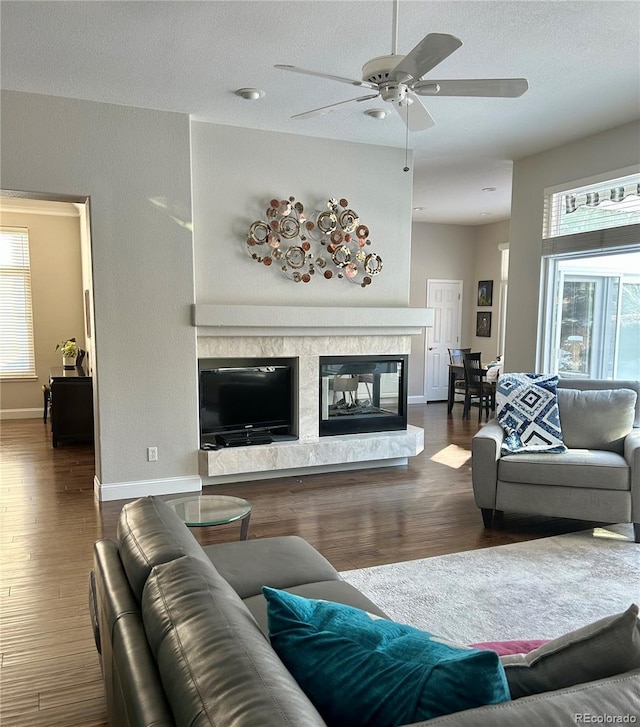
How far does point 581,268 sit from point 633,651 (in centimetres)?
481

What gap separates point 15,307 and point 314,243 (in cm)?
504

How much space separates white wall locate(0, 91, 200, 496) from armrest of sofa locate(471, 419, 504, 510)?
226cm

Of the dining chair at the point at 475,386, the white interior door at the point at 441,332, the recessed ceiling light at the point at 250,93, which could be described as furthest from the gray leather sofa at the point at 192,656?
the white interior door at the point at 441,332

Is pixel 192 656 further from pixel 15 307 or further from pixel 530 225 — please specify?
pixel 15 307

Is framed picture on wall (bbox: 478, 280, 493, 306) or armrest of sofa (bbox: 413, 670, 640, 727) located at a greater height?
framed picture on wall (bbox: 478, 280, 493, 306)

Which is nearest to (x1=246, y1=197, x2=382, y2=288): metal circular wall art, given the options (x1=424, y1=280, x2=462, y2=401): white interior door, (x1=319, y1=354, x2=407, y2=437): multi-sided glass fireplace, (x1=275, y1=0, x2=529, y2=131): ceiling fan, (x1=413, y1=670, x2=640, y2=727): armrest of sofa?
(x1=319, y1=354, x2=407, y2=437): multi-sided glass fireplace

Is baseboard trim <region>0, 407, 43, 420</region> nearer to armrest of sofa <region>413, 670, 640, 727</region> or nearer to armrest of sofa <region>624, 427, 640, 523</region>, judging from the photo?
armrest of sofa <region>624, 427, 640, 523</region>

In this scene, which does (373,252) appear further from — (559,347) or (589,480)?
(589,480)

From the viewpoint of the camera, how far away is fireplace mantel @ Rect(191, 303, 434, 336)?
15.1 feet

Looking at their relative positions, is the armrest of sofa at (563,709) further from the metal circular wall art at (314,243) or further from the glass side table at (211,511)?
the metal circular wall art at (314,243)

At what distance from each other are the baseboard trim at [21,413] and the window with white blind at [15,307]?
47cm

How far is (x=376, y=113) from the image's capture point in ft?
14.1

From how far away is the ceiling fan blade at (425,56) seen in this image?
2.08m

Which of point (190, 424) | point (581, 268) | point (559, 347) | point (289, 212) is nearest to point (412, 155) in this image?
point (289, 212)
